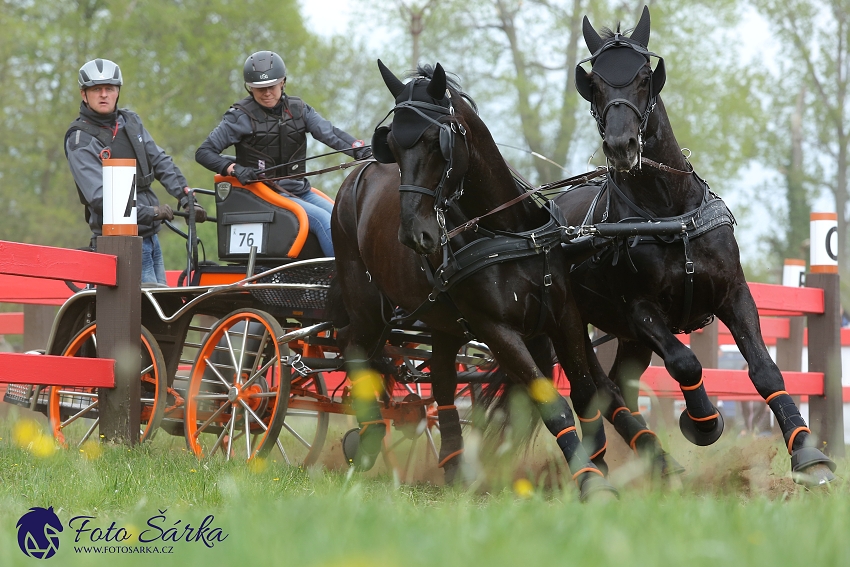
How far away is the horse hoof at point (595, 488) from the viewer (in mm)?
3877

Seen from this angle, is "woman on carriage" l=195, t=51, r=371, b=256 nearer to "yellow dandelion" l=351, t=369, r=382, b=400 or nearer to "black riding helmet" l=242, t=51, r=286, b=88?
"black riding helmet" l=242, t=51, r=286, b=88

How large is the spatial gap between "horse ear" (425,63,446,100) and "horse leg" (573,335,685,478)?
1.55m

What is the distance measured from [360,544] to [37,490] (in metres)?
2.25

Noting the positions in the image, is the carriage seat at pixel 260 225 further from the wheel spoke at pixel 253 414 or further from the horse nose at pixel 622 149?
the horse nose at pixel 622 149

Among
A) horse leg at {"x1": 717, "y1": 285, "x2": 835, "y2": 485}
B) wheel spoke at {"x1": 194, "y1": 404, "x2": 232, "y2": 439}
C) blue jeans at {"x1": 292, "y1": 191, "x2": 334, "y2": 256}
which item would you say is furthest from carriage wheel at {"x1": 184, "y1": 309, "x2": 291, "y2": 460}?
horse leg at {"x1": 717, "y1": 285, "x2": 835, "y2": 485}

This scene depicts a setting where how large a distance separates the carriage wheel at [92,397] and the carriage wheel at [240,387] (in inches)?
8.3

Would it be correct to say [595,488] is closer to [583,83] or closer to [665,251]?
[665,251]

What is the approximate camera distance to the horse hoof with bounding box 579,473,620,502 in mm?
3877

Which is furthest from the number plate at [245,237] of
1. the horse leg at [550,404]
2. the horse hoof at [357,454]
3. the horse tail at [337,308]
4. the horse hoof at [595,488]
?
the horse hoof at [595,488]

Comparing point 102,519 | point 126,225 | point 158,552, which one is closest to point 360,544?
point 158,552

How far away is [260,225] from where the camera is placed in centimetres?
625

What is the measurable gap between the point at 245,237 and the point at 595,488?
3.17 m

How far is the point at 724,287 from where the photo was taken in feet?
15.3

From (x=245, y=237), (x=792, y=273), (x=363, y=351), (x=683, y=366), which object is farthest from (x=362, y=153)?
(x=792, y=273)
